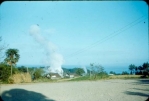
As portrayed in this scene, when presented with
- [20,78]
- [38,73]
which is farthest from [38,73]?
[20,78]

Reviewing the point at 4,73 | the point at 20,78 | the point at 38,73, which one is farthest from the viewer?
the point at 38,73

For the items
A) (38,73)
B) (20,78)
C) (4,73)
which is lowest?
(20,78)

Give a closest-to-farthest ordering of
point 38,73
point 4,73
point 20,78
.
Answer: point 4,73 → point 20,78 → point 38,73

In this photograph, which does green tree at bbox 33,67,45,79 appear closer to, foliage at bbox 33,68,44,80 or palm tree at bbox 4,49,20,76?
foliage at bbox 33,68,44,80

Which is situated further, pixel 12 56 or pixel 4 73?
pixel 12 56

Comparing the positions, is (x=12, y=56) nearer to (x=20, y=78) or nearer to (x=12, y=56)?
(x=12, y=56)

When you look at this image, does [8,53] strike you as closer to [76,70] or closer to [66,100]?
[66,100]

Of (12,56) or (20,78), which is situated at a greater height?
(12,56)

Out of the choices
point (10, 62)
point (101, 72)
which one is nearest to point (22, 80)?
point (10, 62)

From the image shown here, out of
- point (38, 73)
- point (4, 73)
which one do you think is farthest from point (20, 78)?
point (38, 73)

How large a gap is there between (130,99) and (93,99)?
1.83 metres

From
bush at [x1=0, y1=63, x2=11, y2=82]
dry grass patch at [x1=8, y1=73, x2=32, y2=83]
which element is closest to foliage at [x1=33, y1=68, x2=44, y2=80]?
dry grass patch at [x1=8, y1=73, x2=32, y2=83]

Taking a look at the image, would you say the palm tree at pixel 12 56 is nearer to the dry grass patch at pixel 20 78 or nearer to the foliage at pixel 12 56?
the foliage at pixel 12 56

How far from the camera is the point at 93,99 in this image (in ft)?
27.1
